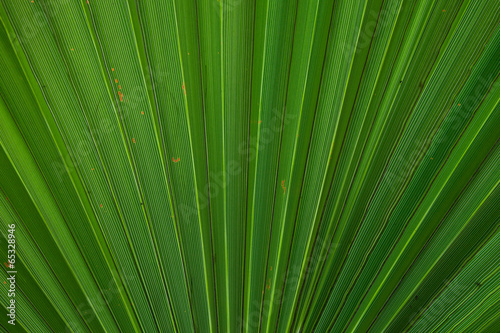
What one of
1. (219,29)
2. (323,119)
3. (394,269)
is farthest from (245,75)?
(394,269)

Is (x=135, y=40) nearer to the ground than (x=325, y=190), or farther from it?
farther from it

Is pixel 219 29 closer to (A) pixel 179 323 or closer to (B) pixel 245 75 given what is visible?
(B) pixel 245 75

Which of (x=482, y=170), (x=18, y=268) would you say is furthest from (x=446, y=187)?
(x=18, y=268)

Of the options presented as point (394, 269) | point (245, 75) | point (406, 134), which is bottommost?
point (394, 269)

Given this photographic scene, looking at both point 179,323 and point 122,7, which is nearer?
point 122,7

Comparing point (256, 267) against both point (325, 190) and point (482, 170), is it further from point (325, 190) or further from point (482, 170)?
point (482, 170)

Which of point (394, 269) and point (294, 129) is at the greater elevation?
point (294, 129)
